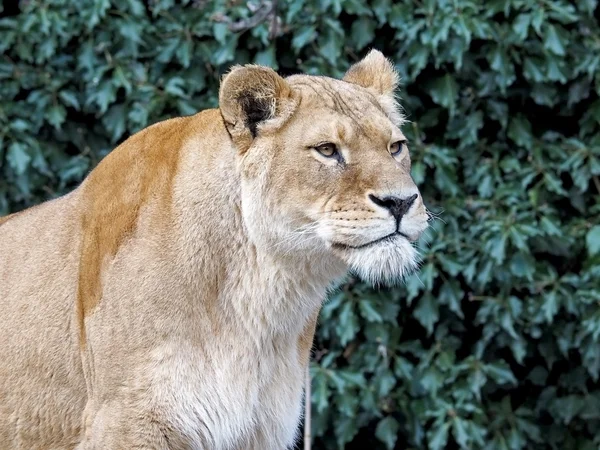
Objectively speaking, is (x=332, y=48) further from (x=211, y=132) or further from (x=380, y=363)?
(x=211, y=132)

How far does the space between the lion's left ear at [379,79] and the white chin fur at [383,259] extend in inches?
20.4

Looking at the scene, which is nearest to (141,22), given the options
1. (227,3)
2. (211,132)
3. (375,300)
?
(227,3)


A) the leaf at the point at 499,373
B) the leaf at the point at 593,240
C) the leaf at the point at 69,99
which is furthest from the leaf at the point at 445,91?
the leaf at the point at 69,99

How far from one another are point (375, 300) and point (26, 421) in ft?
7.24

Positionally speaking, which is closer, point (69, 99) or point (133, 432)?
point (133, 432)

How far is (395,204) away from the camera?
2.99m

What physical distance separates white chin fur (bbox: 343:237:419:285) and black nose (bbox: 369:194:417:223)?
67 millimetres

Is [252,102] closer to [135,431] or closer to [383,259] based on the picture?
[383,259]

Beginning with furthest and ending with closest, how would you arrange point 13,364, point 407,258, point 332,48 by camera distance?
1. point 332,48
2. point 13,364
3. point 407,258

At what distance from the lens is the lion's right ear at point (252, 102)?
3100 millimetres

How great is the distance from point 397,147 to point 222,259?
0.55 metres

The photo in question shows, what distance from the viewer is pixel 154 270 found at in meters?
3.16

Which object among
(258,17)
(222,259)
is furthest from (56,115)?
(222,259)

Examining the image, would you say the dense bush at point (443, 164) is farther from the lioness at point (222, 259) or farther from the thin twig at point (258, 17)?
the lioness at point (222, 259)
